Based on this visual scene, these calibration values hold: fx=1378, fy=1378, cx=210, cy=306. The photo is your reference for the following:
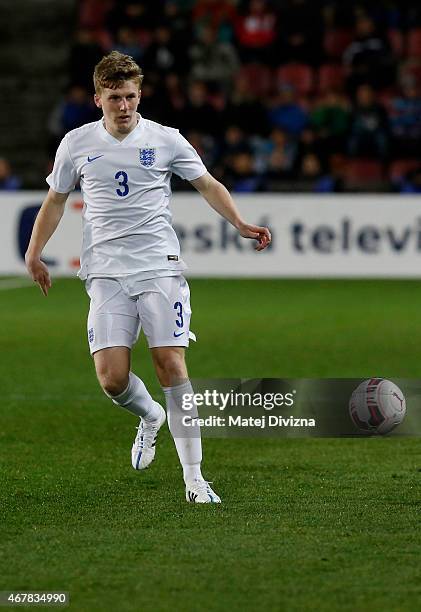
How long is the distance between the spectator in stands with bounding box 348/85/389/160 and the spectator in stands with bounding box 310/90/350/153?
0.14 metres

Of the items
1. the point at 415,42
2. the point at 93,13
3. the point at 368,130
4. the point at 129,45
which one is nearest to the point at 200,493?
the point at 368,130

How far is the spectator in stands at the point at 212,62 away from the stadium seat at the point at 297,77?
35.6 inches

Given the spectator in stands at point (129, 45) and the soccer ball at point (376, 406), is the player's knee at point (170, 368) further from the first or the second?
the spectator in stands at point (129, 45)

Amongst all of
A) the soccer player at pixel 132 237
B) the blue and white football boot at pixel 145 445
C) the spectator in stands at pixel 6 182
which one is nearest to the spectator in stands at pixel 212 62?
the spectator in stands at pixel 6 182

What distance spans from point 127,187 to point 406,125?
14.8 meters

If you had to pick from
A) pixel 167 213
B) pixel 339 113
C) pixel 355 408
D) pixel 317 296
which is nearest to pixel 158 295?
pixel 167 213

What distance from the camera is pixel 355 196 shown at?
18078 mm

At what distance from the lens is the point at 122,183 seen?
6387 millimetres

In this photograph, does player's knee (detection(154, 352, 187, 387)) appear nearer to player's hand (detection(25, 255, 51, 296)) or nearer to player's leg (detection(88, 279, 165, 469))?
player's leg (detection(88, 279, 165, 469))

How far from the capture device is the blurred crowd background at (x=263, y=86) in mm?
19969

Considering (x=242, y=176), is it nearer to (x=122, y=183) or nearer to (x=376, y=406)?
(x=122, y=183)

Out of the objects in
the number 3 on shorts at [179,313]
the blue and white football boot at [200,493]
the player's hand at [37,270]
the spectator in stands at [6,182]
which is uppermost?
the player's hand at [37,270]

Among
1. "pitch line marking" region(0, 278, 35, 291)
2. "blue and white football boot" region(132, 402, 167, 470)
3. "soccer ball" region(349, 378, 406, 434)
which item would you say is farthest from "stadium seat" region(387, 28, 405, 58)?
"soccer ball" region(349, 378, 406, 434)

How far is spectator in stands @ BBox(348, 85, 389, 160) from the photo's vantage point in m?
20.4
